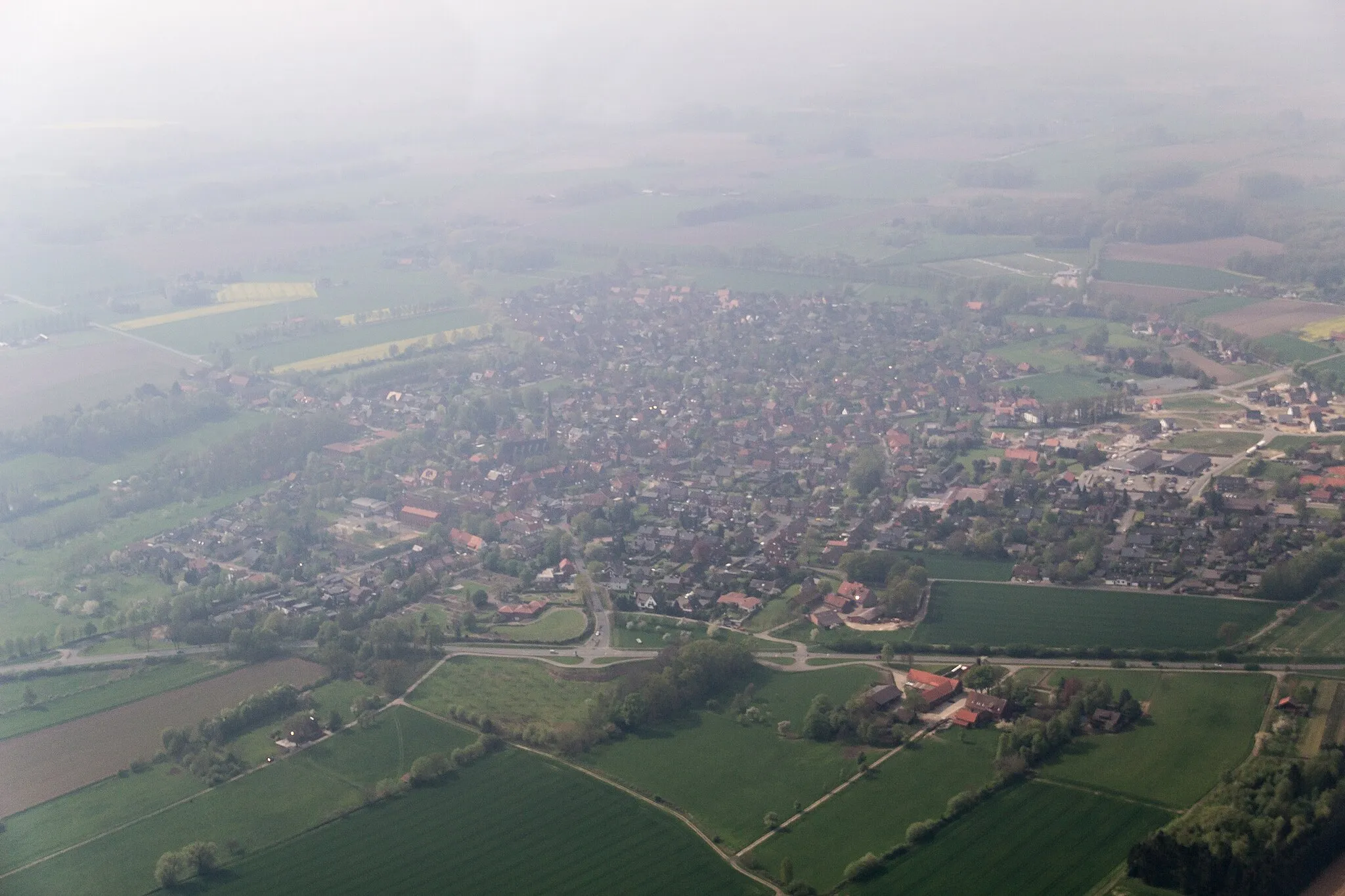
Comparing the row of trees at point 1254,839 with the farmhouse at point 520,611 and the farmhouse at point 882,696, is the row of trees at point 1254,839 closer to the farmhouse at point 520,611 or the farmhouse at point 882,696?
the farmhouse at point 882,696

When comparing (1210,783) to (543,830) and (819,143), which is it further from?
(819,143)

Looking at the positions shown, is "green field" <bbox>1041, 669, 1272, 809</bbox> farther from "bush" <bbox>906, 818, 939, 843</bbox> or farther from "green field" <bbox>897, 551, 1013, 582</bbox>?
"green field" <bbox>897, 551, 1013, 582</bbox>

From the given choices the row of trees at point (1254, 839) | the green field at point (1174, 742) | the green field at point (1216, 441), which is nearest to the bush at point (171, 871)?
the green field at point (1174, 742)

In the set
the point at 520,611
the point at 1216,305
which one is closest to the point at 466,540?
the point at 520,611

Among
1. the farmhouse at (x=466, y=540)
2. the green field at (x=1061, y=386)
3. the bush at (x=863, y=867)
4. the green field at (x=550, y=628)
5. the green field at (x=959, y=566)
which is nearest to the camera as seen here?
the bush at (x=863, y=867)

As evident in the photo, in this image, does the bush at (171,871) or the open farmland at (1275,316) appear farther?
the open farmland at (1275,316)
